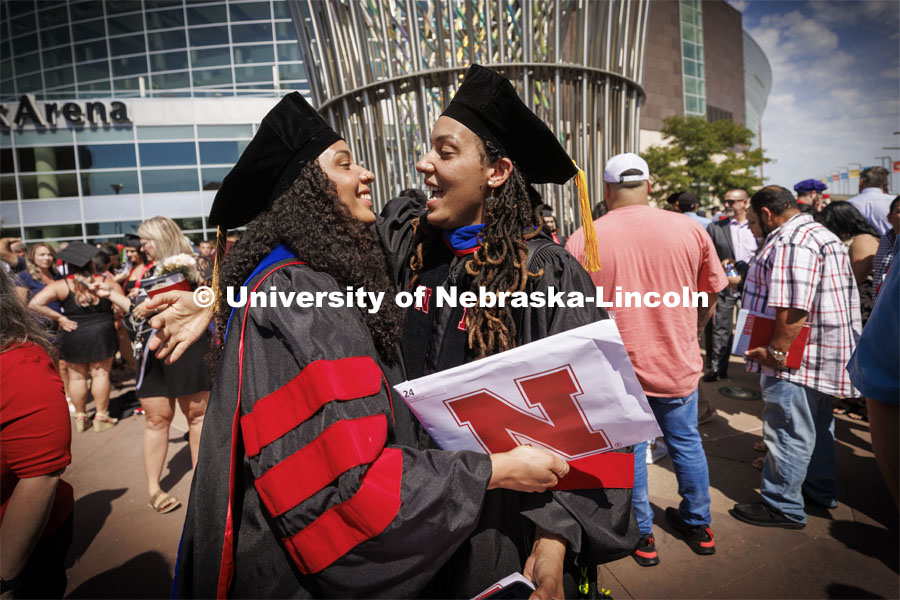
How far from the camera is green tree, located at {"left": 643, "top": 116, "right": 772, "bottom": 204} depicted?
23.6 metres

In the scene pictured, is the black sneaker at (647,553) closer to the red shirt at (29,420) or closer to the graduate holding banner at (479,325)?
the graduate holding banner at (479,325)

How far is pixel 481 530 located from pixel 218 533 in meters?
0.70

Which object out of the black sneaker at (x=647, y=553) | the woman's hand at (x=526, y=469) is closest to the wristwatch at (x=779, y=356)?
the black sneaker at (x=647, y=553)

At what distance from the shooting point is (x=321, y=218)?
1462 millimetres

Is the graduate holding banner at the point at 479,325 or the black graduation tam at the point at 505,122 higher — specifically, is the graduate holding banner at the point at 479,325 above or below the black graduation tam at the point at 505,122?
below

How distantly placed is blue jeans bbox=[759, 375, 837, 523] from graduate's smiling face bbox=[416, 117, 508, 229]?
244 cm

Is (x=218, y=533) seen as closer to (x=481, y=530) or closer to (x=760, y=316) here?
(x=481, y=530)

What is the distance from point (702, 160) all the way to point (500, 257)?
27.4 meters

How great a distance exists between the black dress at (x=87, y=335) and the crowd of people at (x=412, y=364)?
4.04 metres

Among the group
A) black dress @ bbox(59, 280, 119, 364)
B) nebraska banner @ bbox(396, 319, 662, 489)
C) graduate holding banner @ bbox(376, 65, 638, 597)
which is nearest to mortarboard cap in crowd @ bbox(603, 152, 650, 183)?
graduate holding banner @ bbox(376, 65, 638, 597)

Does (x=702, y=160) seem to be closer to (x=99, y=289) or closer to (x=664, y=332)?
(x=664, y=332)

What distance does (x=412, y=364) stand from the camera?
1.64 meters

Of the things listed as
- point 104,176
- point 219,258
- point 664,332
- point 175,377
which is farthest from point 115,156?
point 664,332

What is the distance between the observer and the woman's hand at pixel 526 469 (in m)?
1.12
